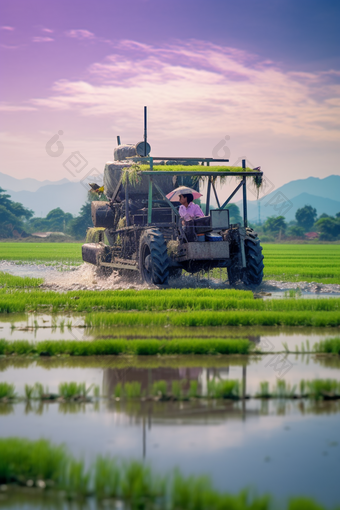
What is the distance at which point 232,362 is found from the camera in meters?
Answer: 5.91

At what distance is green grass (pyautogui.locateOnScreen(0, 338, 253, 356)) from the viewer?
20.4 feet

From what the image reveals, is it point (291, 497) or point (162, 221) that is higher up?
point (162, 221)

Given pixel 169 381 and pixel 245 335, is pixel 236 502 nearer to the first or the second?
pixel 169 381

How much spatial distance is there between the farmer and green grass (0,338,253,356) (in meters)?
5.23

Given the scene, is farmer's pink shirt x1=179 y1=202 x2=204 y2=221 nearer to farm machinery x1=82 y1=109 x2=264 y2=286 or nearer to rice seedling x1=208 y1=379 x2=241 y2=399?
farm machinery x1=82 y1=109 x2=264 y2=286

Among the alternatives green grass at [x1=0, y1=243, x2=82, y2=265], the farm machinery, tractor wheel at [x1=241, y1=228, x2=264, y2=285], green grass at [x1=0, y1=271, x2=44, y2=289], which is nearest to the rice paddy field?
the farm machinery

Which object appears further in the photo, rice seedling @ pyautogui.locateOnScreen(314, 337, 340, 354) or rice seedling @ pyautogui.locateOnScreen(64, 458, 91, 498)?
rice seedling @ pyautogui.locateOnScreen(314, 337, 340, 354)

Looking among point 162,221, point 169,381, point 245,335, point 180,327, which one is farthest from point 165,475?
point 162,221

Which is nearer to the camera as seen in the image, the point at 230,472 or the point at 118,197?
the point at 230,472

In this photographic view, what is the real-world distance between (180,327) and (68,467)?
4826 mm

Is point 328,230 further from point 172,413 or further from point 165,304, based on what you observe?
point 172,413

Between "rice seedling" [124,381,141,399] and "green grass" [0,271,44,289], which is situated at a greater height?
"green grass" [0,271,44,289]

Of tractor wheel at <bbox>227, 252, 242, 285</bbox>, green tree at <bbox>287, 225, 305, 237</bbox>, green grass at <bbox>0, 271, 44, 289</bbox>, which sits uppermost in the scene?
green tree at <bbox>287, 225, 305, 237</bbox>

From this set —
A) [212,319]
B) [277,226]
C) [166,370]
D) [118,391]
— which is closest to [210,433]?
[118,391]
